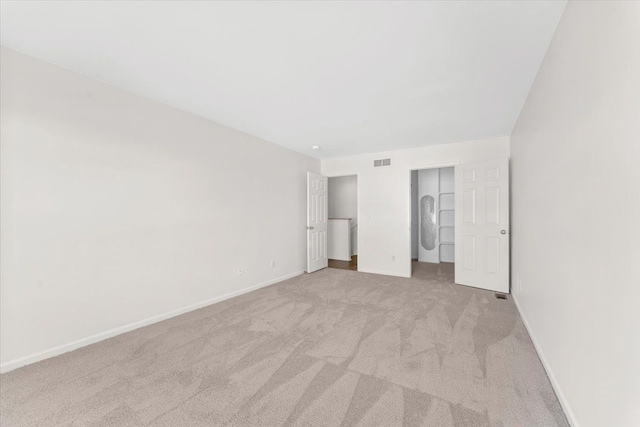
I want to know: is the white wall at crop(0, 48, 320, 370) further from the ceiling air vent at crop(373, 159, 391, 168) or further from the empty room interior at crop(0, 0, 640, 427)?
the ceiling air vent at crop(373, 159, 391, 168)

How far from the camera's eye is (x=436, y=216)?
20.2ft

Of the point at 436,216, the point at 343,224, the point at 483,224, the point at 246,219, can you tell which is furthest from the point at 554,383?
the point at 343,224

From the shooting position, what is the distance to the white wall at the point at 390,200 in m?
4.47

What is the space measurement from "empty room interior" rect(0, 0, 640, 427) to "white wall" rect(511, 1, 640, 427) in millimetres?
14

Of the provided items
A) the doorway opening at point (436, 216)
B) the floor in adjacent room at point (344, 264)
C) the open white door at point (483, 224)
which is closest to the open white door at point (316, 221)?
the floor in adjacent room at point (344, 264)

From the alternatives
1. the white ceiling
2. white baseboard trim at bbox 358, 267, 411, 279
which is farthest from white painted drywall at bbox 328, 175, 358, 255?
the white ceiling

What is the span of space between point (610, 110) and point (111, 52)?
3104 mm

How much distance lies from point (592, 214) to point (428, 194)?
531cm

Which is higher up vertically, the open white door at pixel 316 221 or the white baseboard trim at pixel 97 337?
the open white door at pixel 316 221

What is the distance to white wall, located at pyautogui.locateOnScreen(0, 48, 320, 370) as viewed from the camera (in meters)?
1.96

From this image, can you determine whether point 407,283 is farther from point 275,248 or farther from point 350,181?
point 350,181

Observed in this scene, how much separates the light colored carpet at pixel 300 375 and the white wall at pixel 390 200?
185cm

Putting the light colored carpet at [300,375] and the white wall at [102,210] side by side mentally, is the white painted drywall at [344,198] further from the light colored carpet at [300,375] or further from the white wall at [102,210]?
the light colored carpet at [300,375]

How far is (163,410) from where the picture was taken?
152cm
